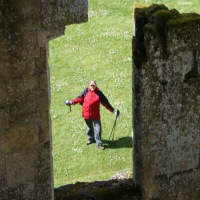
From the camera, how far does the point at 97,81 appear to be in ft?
51.8

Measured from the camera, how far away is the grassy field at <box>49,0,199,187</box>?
12648 mm

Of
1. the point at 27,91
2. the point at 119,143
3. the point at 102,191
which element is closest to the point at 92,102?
the point at 119,143

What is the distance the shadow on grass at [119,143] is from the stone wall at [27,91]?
5.48 metres

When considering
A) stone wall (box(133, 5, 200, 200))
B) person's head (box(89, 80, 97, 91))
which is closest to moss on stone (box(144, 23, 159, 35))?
stone wall (box(133, 5, 200, 200))

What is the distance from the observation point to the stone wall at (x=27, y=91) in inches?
275

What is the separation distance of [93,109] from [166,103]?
5669mm

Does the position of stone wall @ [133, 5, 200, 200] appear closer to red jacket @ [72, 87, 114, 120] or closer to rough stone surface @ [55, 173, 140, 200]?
rough stone surface @ [55, 173, 140, 200]

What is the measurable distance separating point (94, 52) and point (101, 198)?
9.25m

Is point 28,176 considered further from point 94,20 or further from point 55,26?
point 94,20

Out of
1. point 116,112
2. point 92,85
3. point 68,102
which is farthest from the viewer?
point 68,102

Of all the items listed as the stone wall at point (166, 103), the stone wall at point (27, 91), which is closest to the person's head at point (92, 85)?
the stone wall at point (166, 103)

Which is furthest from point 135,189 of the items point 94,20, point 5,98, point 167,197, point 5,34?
point 94,20

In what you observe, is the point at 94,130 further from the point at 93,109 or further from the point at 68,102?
the point at 68,102

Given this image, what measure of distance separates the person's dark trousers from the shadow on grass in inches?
7.7
